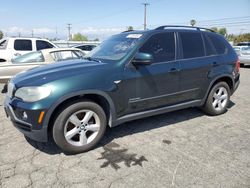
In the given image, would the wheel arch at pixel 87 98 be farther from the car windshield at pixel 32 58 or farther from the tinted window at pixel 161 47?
the car windshield at pixel 32 58

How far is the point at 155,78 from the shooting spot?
4.01 m

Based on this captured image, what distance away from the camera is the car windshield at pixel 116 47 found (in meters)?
3.97

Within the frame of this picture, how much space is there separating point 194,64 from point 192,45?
38 centimetres

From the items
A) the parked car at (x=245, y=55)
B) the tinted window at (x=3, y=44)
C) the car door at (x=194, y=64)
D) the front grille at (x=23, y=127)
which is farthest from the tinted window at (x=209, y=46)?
the parked car at (x=245, y=55)

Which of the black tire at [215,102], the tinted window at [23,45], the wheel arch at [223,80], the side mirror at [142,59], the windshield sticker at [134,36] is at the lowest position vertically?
the black tire at [215,102]

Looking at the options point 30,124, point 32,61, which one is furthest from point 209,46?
point 32,61

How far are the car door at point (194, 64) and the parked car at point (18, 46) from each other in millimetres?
7120

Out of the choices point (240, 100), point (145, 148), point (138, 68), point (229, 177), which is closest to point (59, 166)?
point (145, 148)

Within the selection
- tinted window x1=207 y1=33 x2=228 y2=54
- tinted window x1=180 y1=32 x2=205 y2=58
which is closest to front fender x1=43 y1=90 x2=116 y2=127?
tinted window x1=180 y1=32 x2=205 y2=58

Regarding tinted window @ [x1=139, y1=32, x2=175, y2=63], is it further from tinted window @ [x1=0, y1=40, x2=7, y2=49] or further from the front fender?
tinted window @ [x1=0, y1=40, x2=7, y2=49]

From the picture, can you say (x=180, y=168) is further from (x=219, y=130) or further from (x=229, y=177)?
(x=219, y=130)

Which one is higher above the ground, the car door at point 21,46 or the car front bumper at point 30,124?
the car door at point 21,46

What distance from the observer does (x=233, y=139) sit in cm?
402

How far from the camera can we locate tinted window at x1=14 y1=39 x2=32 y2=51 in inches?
378
